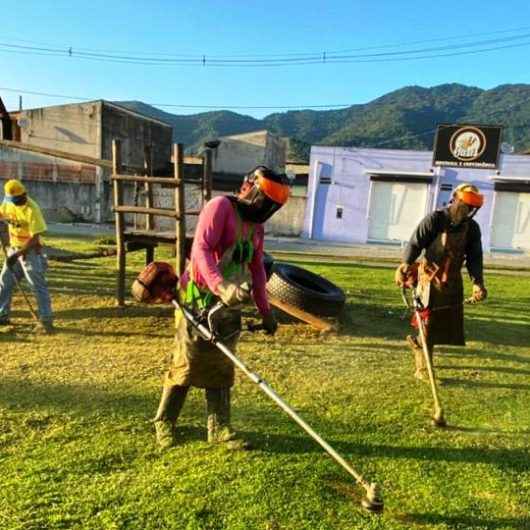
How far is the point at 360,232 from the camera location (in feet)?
78.8

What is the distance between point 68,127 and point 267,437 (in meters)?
32.2

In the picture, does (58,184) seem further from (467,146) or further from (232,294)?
(232,294)

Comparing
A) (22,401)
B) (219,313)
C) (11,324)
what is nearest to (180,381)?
(219,313)

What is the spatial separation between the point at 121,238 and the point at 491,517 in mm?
5853

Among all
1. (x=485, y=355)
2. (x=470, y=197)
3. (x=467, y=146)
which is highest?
(x=467, y=146)

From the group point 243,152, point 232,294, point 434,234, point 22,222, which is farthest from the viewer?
point 243,152

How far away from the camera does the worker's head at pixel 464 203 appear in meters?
4.87

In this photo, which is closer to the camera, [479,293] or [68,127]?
[479,293]

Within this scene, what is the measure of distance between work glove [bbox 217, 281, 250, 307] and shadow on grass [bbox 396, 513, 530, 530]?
61.4 inches

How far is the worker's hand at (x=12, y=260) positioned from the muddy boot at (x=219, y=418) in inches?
143

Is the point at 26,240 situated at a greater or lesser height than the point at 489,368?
greater

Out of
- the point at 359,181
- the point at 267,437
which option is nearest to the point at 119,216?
the point at 267,437

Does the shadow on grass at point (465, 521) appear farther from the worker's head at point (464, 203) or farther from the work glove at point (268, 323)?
the worker's head at point (464, 203)

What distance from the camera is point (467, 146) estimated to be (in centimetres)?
2269
